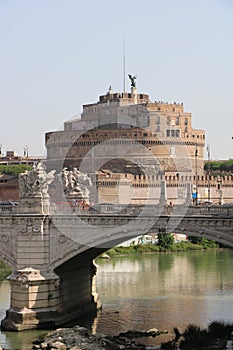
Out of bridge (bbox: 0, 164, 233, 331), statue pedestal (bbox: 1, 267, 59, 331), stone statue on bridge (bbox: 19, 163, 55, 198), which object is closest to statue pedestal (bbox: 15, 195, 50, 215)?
bridge (bbox: 0, 164, 233, 331)

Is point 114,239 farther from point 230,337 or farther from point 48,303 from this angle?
point 230,337

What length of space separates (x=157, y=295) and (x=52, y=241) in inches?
273

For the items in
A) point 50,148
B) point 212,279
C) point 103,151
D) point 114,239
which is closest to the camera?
point 114,239

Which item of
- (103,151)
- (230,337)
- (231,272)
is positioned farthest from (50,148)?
(230,337)

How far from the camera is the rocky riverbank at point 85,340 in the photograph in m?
22.5

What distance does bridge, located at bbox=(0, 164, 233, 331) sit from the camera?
24.7 m

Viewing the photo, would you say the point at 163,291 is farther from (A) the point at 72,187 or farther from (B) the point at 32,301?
(B) the point at 32,301

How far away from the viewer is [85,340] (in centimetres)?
2308

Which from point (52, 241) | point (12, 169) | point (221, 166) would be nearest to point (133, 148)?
point (12, 169)

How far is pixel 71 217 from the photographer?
25.8 metres

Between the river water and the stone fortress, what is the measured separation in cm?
1286

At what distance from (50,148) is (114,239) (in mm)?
48635

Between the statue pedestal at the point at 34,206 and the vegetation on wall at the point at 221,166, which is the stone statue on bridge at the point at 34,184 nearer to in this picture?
the statue pedestal at the point at 34,206

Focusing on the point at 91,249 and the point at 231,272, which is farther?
the point at 231,272
